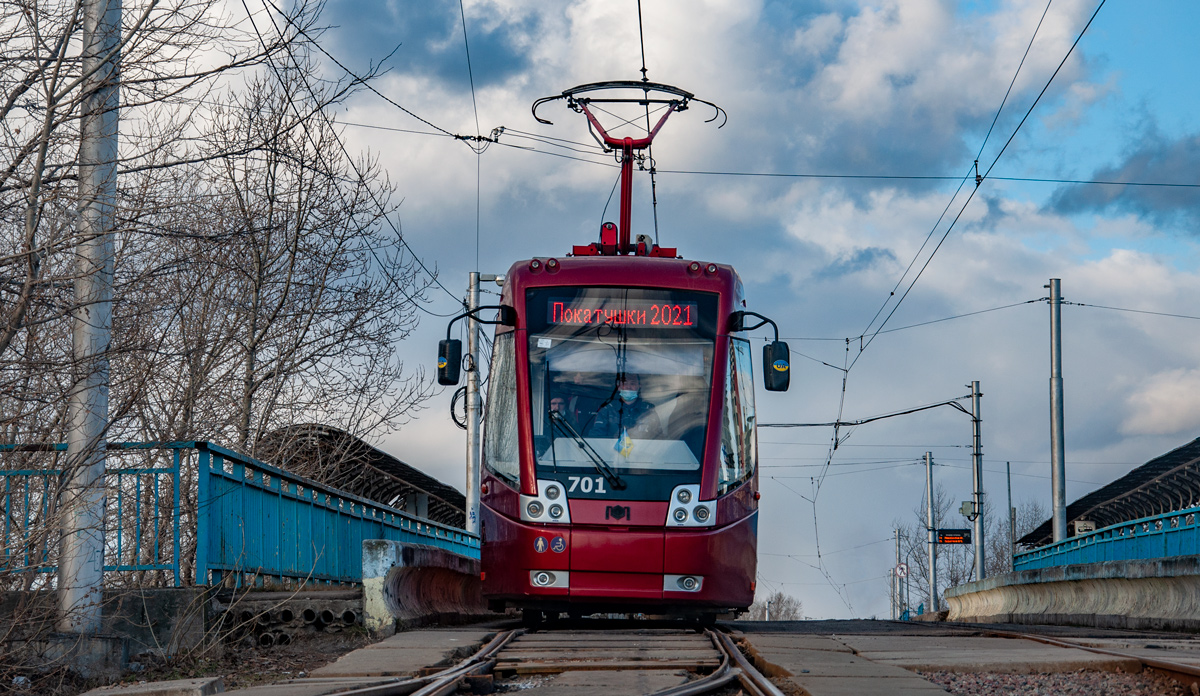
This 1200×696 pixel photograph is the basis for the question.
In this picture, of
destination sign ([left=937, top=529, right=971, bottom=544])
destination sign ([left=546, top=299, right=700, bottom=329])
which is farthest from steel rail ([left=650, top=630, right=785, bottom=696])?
destination sign ([left=937, top=529, right=971, bottom=544])

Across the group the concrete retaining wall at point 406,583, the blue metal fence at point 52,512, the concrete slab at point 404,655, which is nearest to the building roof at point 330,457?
the concrete retaining wall at point 406,583

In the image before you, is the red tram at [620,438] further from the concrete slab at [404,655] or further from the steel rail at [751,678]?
the steel rail at [751,678]

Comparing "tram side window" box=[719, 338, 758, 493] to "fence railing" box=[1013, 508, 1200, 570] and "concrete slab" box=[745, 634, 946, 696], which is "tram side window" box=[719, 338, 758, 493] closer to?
"concrete slab" box=[745, 634, 946, 696]

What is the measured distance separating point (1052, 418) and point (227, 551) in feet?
78.3

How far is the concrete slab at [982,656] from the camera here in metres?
8.12

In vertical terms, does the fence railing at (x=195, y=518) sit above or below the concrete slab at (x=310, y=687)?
above

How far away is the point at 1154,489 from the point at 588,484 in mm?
25103

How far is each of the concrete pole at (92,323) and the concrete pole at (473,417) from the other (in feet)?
53.8

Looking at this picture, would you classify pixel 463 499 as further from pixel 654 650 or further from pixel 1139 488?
pixel 654 650

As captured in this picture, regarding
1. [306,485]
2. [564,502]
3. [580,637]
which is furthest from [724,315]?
[306,485]

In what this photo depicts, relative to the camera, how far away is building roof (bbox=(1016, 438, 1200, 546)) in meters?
29.0

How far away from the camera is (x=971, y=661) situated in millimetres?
8461

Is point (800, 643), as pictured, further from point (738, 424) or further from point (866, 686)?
point (866, 686)

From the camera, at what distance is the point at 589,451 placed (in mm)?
12133
